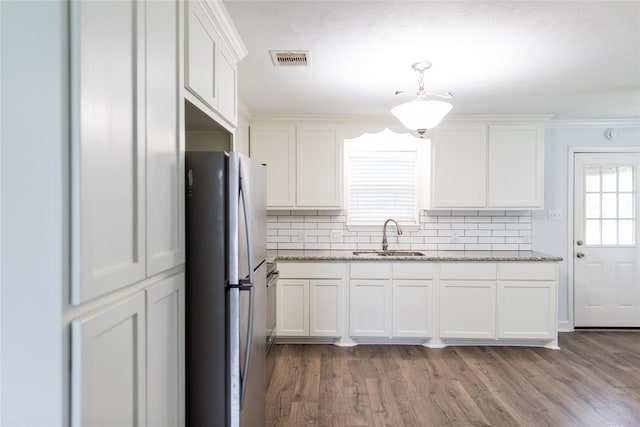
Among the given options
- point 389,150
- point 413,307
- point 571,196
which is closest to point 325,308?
point 413,307

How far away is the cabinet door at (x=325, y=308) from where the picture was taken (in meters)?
3.70

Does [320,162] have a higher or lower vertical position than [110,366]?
A: higher

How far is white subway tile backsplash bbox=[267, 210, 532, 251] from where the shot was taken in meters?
4.22

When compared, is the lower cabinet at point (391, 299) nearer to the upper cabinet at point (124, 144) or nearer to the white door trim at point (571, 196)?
the white door trim at point (571, 196)

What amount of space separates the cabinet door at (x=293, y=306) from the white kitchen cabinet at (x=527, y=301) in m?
1.86

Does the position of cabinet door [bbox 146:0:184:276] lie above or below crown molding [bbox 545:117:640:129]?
below

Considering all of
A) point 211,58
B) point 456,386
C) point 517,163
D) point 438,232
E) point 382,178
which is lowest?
point 456,386

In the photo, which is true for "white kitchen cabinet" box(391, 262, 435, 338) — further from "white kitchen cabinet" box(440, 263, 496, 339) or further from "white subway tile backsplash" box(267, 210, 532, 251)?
"white subway tile backsplash" box(267, 210, 532, 251)

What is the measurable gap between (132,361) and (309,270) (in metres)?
2.69

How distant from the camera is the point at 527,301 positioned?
3.62 metres

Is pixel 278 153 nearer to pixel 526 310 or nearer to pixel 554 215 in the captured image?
pixel 526 310

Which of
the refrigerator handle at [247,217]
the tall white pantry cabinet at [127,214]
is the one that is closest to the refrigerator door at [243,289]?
the refrigerator handle at [247,217]
